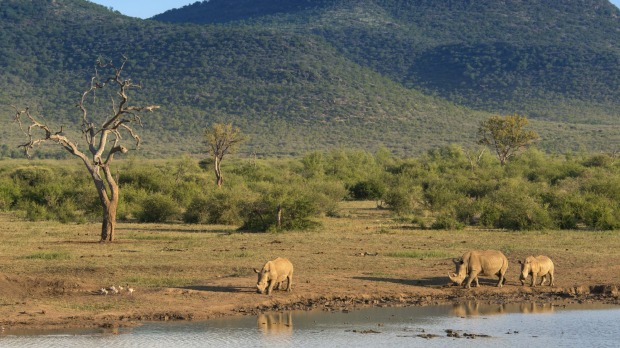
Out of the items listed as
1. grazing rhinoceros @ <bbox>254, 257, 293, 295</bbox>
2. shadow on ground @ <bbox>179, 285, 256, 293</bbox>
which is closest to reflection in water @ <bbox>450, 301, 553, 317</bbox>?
grazing rhinoceros @ <bbox>254, 257, 293, 295</bbox>

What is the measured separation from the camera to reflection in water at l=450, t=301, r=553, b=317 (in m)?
16.9

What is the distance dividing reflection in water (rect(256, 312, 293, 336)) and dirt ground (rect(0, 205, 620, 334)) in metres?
0.39

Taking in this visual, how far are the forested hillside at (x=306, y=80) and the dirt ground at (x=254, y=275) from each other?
188 ft

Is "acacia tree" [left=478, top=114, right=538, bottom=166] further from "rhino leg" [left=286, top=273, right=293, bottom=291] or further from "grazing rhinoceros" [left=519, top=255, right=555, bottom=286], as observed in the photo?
"rhino leg" [left=286, top=273, right=293, bottom=291]

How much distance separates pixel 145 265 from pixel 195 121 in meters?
68.0

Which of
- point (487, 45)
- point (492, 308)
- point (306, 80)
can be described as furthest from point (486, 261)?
point (487, 45)

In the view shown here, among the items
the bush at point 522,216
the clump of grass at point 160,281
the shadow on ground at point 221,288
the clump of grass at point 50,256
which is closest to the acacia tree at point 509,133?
the bush at point 522,216

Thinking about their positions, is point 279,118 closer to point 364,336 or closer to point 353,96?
point 353,96

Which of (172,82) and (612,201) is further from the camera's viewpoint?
(172,82)

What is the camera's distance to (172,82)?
96.1 meters

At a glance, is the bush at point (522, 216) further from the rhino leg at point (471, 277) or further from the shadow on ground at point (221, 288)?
the shadow on ground at point (221, 288)

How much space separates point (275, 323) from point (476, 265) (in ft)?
13.4

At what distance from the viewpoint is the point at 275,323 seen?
15805 millimetres

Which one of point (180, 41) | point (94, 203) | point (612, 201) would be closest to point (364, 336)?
point (612, 201)
